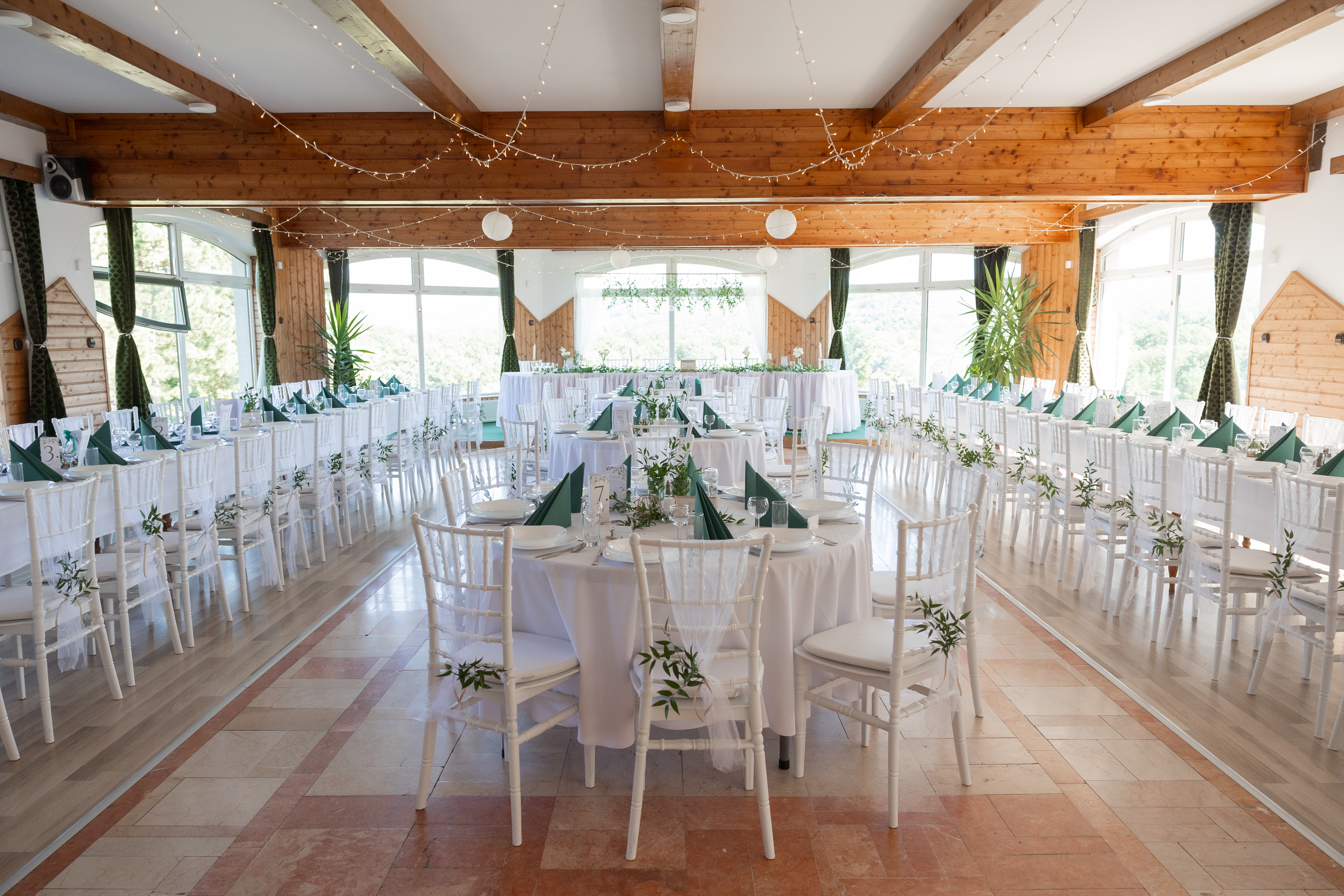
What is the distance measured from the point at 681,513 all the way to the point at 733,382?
30.1 feet

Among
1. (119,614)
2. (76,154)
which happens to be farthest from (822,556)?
(76,154)

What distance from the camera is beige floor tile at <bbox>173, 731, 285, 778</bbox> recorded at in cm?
293

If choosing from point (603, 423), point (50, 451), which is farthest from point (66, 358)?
point (603, 423)

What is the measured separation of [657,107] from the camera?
749 centimetres

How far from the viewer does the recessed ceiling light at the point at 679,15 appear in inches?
181

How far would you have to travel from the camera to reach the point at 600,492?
2.99 metres

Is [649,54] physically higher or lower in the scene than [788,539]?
higher

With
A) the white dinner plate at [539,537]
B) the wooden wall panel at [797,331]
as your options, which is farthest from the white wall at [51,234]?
the wooden wall panel at [797,331]

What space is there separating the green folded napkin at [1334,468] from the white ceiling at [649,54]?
3.09 metres

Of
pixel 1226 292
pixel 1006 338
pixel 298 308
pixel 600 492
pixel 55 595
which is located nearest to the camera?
pixel 600 492

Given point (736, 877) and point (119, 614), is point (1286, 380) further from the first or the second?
point (119, 614)

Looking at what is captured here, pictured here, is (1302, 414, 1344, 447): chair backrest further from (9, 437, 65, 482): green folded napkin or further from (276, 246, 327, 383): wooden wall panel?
(276, 246, 327, 383): wooden wall panel

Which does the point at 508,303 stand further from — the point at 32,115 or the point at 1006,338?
the point at 1006,338

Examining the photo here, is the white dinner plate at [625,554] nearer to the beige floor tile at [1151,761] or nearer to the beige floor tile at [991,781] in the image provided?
the beige floor tile at [991,781]
